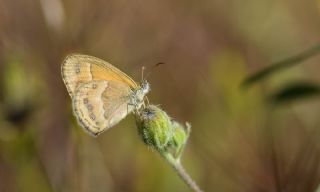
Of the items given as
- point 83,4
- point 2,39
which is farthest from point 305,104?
point 2,39

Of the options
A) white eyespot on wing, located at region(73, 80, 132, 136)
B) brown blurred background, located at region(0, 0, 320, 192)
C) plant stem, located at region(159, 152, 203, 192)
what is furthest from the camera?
brown blurred background, located at region(0, 0, 320, 192)

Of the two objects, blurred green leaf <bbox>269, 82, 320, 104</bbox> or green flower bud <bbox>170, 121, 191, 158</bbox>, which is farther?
blurred green leaf <bbox>269, 82, 320, 104</bbox>

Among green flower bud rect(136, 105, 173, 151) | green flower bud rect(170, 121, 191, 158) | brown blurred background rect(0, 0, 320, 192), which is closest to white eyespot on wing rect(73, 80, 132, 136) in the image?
green flower bud rect(136, 105, 173, 151)

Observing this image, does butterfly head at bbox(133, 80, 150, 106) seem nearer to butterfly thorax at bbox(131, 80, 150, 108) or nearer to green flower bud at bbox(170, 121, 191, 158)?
butterfly thorax at bbox(131, 80, 150, 108)

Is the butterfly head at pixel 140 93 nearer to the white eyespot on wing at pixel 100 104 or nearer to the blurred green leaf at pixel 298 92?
the white eyespot on wing at pixel 100 104

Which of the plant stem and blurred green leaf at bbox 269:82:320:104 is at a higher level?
blurred green leaf at bbox 269:82:320:104

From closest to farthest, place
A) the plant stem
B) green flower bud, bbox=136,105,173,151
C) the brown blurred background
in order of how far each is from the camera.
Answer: the plant stem → green flower bud, bbox=136,105,173,151 → the brown blurred background

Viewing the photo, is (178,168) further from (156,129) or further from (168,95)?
(168,95)

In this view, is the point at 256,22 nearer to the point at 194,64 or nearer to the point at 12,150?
the point at 194,64

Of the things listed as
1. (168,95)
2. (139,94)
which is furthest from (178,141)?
(168,95)
